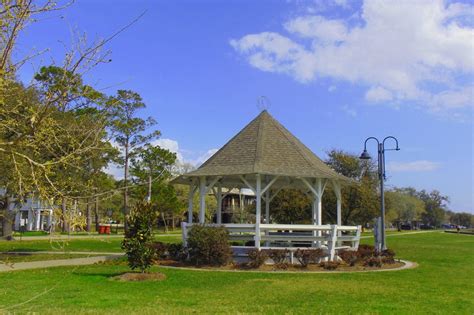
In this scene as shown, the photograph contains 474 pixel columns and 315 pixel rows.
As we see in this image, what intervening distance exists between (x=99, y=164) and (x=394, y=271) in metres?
24.4

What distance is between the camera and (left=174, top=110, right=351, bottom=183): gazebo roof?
18.0 meters

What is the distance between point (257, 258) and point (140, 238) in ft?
13.9

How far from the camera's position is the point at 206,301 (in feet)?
32.7

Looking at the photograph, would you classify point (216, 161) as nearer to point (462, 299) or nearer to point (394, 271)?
point (394, 271)

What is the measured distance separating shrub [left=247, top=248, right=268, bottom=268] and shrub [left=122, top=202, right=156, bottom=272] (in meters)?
3.71

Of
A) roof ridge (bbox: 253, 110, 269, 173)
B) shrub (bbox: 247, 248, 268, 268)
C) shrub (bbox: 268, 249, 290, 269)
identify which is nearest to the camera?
shrub (bbox: 247, 248, 268, 268)

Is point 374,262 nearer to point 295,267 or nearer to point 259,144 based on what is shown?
point 295,267

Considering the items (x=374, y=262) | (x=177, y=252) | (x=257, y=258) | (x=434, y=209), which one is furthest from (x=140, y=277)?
(x=434, y=209)

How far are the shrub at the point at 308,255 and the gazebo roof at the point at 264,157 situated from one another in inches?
107

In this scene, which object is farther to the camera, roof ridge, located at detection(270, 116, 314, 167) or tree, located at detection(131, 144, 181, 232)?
tree, located at detection(131, 144, 181, 232)

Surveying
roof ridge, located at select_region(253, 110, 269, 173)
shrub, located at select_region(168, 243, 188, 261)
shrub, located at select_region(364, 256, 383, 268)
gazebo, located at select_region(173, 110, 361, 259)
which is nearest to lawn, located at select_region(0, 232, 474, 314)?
shrub, located at select_region(364, 256, 383, 268)

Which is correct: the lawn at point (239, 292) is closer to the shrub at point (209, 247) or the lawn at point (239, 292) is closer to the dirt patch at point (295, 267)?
the dirt patch at point (295, 267)

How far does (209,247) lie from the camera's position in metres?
16.5

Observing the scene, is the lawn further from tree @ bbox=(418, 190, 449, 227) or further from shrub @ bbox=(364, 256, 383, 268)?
tree @ bbox=(418, 190, 449, 227)
